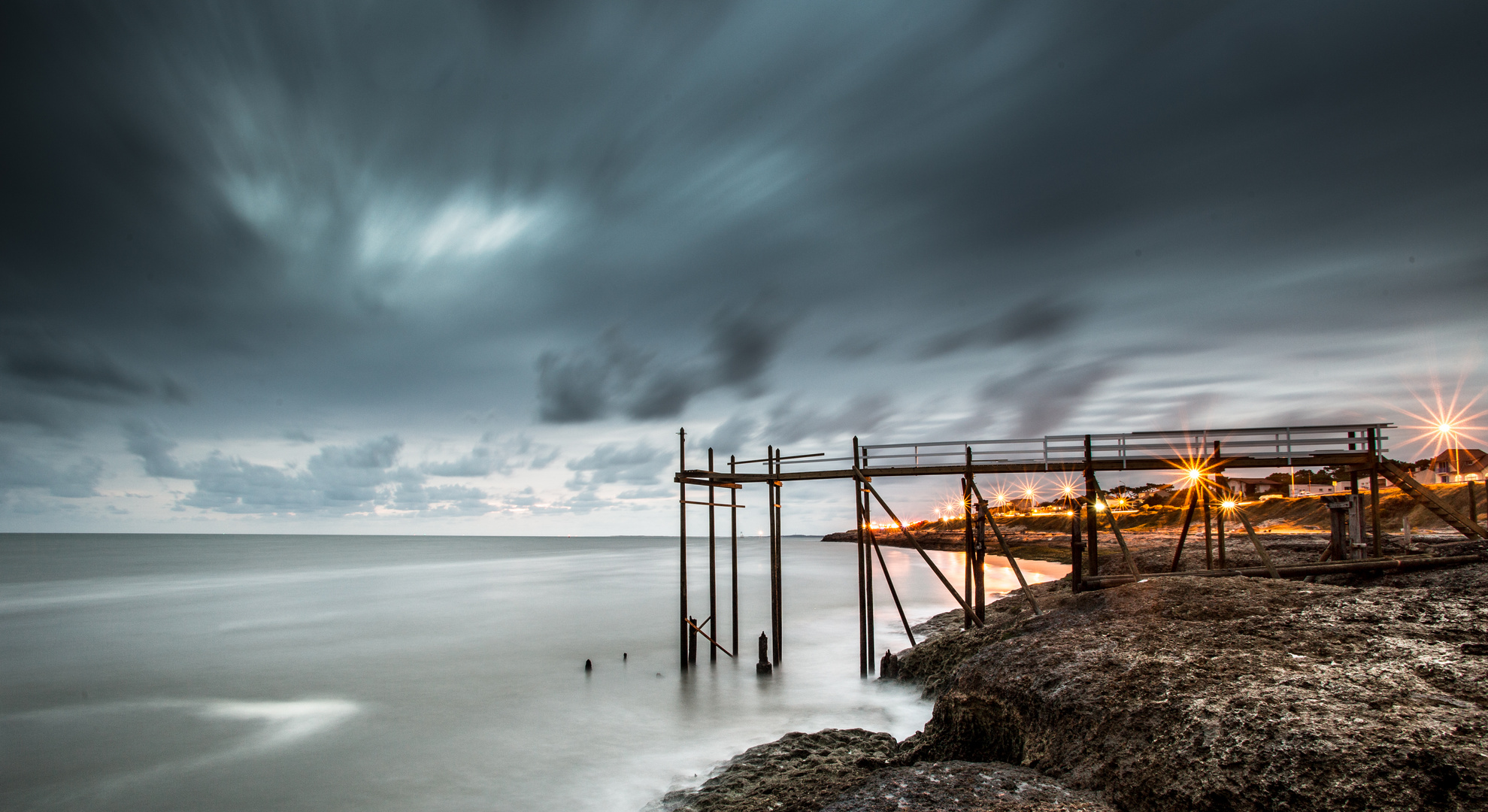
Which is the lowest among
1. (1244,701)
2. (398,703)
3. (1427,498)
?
(398,703)

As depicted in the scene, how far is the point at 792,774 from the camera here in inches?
366

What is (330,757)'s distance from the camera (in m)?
13.5

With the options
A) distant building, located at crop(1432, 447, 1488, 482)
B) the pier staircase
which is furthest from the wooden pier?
distant building, located at crop(1432, 447, 1488, 482)

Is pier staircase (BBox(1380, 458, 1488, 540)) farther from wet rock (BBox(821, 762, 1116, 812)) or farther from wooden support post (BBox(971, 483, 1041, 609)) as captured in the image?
wet rock (BBox(821, 762, 1116, 812))

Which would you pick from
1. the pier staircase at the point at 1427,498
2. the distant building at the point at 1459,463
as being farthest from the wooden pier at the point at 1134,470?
the distant building at the point at 1459,463

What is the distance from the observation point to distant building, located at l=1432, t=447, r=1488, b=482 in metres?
64.1

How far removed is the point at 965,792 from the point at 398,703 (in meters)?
16.4

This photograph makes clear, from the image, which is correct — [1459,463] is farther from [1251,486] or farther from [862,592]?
[862,592]

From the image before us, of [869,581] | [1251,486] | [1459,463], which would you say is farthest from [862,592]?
[1459,463]

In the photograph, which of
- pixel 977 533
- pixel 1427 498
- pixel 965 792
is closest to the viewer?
pixel 965 792

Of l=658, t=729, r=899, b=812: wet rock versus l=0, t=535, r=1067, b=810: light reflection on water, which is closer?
l=658, t=729, r=899, b=812: wet rock

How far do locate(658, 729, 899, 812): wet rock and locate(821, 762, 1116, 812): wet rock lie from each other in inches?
36.9

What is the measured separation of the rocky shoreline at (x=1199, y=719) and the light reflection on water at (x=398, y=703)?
3.63 metres

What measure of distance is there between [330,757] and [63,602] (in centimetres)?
4402
